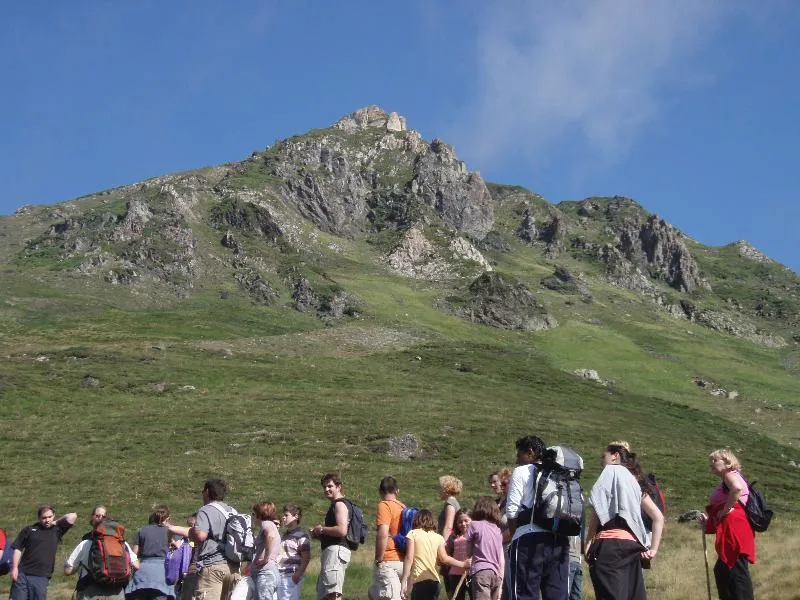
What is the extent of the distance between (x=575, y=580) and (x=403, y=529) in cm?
267

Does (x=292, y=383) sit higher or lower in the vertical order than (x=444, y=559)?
higher

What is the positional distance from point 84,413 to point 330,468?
2542cm

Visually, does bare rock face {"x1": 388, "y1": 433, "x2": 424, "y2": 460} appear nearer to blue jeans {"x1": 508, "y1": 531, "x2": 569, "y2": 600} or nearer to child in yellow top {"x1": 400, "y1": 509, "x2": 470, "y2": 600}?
child in yellow top {"x1": 400, "y1": 509, "x2": 470, "y2": 600}

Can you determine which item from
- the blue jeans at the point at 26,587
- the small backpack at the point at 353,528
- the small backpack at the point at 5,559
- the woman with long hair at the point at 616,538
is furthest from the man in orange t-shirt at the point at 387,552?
the small backpack at the point at 5,559

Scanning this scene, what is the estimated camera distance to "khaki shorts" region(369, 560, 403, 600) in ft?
39.7

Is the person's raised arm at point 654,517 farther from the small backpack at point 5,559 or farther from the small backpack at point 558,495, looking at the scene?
the small backpack at point 5,559

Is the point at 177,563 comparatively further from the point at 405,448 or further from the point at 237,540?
the point at 405,448

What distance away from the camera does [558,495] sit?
31.6 ft

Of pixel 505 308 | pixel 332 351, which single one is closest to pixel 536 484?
pixel 332 351

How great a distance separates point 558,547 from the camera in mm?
9906

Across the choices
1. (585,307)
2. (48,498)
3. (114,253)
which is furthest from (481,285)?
(48,498)

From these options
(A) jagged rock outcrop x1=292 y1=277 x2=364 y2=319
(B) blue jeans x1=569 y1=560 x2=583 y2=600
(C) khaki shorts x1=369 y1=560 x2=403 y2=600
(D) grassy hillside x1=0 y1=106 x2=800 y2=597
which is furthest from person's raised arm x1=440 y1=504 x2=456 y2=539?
(A) jagged rock outcrop x1=292 y1=277 x2=364 y2=319

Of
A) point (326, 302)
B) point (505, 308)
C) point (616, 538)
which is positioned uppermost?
point (505, 308)

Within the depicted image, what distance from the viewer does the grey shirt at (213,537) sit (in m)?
12.6
